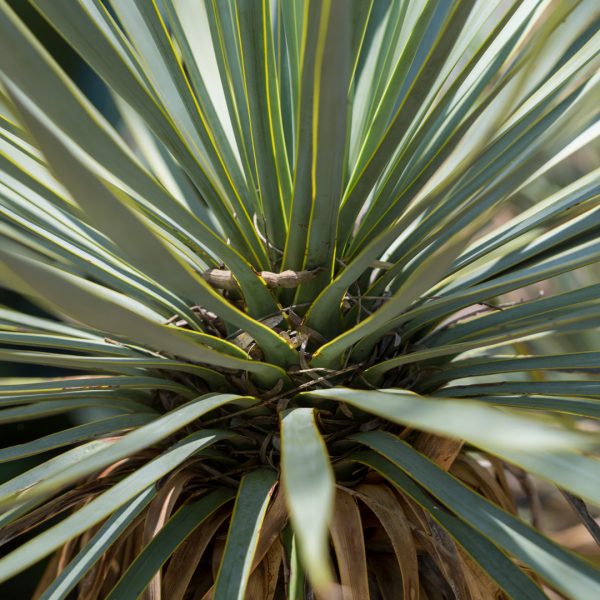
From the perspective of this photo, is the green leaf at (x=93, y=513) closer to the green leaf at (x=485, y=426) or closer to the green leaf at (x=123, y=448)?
the green leaf at (x=123, y=448)

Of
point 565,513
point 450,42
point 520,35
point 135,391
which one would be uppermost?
point 520,35

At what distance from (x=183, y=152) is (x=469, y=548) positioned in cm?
38

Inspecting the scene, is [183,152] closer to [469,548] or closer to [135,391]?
[135,391]

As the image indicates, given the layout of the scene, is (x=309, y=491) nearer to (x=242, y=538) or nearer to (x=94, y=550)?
(x=242, y=538)

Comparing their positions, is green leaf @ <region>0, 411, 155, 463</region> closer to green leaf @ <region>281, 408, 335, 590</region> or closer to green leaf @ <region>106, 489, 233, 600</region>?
green leaf @ <region>106, 489, 233, 600</region>

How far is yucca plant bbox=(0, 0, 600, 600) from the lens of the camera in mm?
383

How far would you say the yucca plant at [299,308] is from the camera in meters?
0.38

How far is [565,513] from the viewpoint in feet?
3.57

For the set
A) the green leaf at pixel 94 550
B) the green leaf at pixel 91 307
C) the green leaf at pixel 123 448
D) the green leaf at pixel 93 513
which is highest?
the green leaf at pixel 91 307

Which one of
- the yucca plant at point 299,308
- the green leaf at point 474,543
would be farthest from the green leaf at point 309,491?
the green leaf at point 474,543

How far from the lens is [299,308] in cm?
60

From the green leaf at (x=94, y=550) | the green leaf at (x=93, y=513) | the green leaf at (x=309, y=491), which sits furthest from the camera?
the green leaf at (x=94, y=550)

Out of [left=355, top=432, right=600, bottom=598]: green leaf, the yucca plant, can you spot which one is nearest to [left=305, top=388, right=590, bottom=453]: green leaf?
the yucca plant

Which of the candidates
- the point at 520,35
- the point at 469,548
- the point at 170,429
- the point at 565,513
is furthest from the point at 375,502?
the point at 565,513
